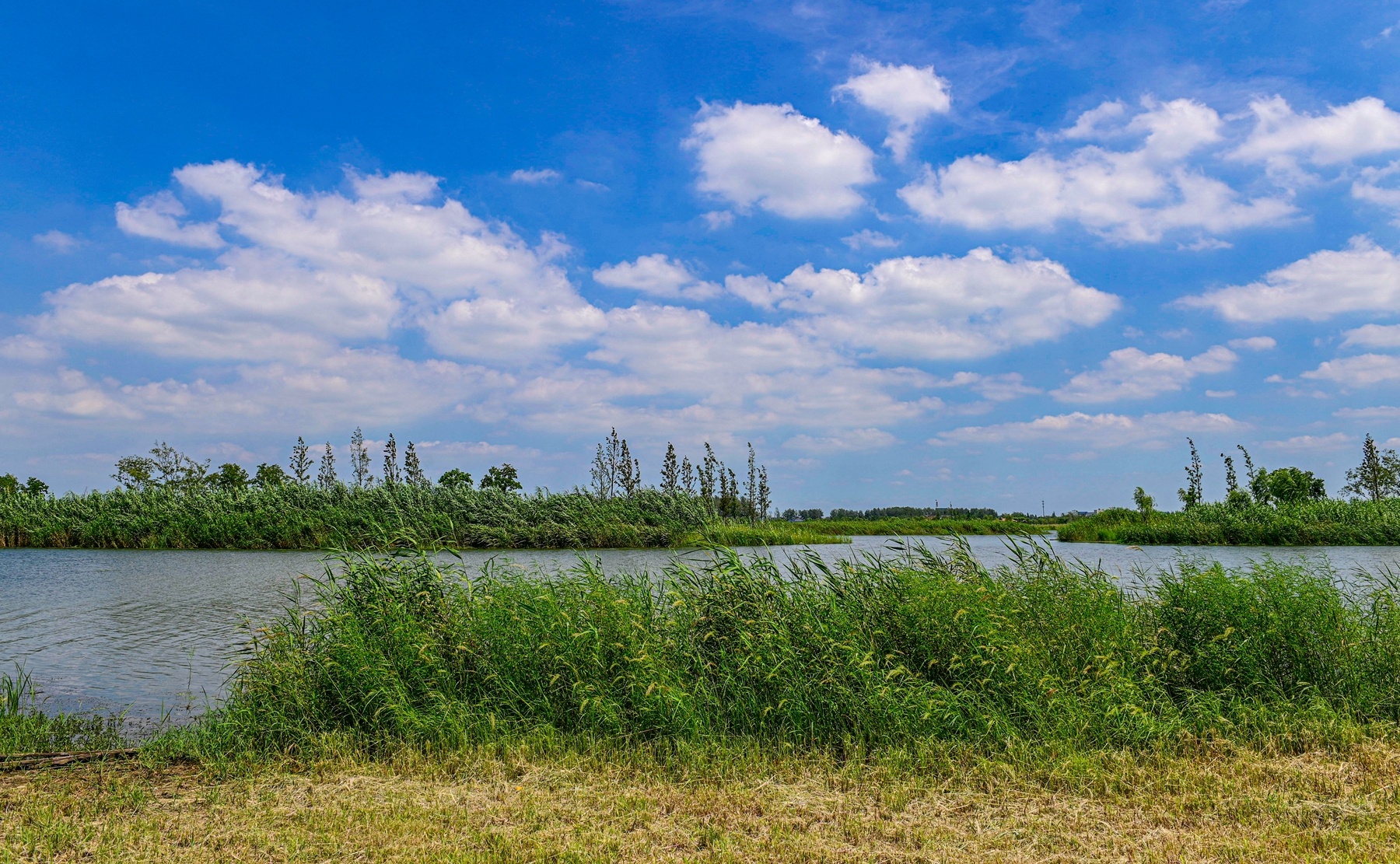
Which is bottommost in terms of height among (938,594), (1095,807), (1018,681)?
(1095,807)

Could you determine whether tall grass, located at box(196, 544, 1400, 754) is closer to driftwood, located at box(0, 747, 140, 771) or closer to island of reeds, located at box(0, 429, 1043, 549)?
driftwood, located at box(0, 747, 140, 771)

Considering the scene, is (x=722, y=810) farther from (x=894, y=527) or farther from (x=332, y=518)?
(x=894, y=527)

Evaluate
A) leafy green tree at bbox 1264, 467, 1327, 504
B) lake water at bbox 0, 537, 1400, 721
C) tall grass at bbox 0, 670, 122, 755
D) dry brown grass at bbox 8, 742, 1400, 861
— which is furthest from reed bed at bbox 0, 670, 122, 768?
leafy green tree at bbox 1264, 467, 1327, 504

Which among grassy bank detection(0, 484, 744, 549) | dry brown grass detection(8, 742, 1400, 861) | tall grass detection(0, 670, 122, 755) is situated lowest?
dry brown grass detection(8, 742, 1400, 861)

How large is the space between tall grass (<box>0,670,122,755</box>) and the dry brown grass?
3.20ft

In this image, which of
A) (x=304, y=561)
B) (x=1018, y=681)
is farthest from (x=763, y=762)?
(x=304, y=561)

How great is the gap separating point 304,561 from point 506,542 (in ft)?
26.7

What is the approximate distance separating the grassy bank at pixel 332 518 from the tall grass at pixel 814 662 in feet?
74.8

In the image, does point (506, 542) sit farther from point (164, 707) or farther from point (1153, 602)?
point (1153, 602)

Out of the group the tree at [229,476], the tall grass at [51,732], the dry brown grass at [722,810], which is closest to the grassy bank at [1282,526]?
the dry brown grass at [722,810]

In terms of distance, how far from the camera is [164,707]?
839 centimetres

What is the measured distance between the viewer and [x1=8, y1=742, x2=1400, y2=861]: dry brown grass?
173 inches

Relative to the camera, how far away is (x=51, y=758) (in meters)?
6.10

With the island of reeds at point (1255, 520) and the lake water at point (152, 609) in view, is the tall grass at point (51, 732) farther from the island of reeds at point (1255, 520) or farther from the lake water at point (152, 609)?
the island of reeds at point (1255, 520)
